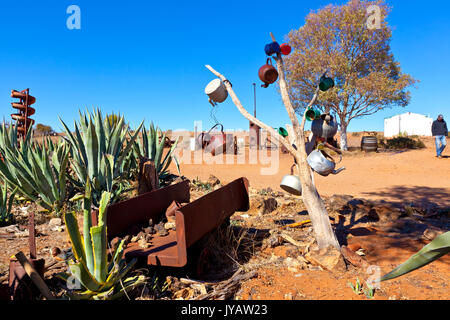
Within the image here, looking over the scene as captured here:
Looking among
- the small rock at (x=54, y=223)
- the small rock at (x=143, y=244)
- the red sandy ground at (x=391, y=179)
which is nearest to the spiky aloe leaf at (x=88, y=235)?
the small rock at (x=143, y=244)

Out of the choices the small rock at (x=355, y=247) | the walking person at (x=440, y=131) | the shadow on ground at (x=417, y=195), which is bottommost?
the small rock at (x=355, y=247)

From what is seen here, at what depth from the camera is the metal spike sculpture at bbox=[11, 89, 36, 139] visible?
6738 mm

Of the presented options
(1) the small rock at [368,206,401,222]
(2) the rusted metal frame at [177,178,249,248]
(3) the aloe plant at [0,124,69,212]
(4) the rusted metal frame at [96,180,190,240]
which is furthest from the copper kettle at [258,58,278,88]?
(3) the aloe plant at [0,124,69,212]

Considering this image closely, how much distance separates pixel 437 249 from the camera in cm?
71

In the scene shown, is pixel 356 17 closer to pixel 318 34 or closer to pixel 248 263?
pixel 318 34

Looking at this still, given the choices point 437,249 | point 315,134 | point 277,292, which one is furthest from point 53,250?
point 437,249

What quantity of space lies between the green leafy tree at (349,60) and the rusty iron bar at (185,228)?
46.2ft

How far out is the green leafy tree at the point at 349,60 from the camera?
52.1ft

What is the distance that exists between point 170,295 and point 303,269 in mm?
1257

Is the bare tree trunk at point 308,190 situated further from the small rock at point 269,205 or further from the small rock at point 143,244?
the small rock at point 269,205

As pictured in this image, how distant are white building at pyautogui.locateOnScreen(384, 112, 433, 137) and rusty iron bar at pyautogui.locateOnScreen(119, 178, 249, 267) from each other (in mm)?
38004

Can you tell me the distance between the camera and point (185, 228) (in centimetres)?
213

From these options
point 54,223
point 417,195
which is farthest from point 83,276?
point 417,195

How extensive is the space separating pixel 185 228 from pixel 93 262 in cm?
64
